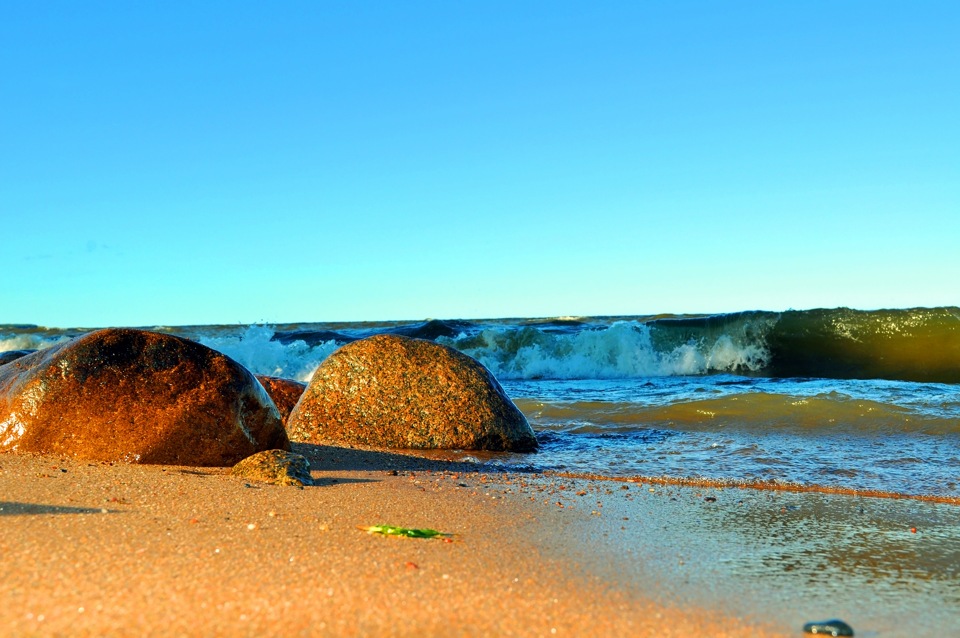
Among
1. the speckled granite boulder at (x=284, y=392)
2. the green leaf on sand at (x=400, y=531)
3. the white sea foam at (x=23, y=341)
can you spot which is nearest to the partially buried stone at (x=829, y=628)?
the green leaf on sand at (x=400, y=531)

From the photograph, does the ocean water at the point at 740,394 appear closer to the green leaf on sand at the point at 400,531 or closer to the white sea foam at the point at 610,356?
the white sea foam at the point at 610,356

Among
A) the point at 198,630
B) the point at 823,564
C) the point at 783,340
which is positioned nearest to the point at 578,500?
the point at 823,564

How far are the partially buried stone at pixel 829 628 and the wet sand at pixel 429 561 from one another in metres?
0.06

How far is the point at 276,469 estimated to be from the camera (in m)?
4.45

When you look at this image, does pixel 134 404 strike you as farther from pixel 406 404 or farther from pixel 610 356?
pixel 610 356

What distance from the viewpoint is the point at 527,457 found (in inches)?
258

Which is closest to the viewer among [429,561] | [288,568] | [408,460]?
[288,568]

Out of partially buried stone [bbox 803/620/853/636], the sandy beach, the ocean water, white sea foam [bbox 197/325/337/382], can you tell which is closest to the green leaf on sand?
the sandy beach

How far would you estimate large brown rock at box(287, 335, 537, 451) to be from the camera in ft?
22.9

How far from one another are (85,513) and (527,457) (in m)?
3.84

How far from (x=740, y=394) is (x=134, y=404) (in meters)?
6.69

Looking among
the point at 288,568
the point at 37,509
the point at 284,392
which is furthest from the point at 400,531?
the point at 284,392

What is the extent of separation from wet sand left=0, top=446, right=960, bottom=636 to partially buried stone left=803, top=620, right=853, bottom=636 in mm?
59

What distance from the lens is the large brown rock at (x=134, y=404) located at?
4.91 m
